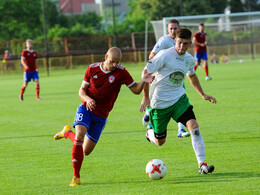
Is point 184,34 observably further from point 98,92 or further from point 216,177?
point 216,177

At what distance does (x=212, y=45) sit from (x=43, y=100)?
20.2 m

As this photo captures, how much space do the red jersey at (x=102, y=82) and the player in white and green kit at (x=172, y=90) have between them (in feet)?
1.24

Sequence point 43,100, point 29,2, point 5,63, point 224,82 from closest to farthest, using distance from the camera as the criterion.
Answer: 1. point 43,100
2. point 224,82
3. point 5,63
4. point 29,2

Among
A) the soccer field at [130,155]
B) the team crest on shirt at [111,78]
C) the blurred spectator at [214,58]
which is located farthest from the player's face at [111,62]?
the blurred spectator at [214,58]

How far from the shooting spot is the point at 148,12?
64.3 meters

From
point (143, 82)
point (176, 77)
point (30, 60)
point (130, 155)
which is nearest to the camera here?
point (143, 82)

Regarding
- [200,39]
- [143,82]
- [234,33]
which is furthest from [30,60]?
[234,33]

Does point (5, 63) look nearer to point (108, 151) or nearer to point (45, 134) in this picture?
point (45, 134)

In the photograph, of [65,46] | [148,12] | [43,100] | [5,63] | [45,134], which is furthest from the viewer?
[148,12]

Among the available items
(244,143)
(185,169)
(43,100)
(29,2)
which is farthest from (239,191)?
(29,2)

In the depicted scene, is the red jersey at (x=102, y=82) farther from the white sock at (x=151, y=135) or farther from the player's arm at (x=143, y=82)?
the white sock at (x=151, y=135)

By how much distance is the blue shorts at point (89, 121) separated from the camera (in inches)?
278

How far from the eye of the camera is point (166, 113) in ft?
24.9

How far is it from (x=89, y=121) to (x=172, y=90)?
4.33ft
